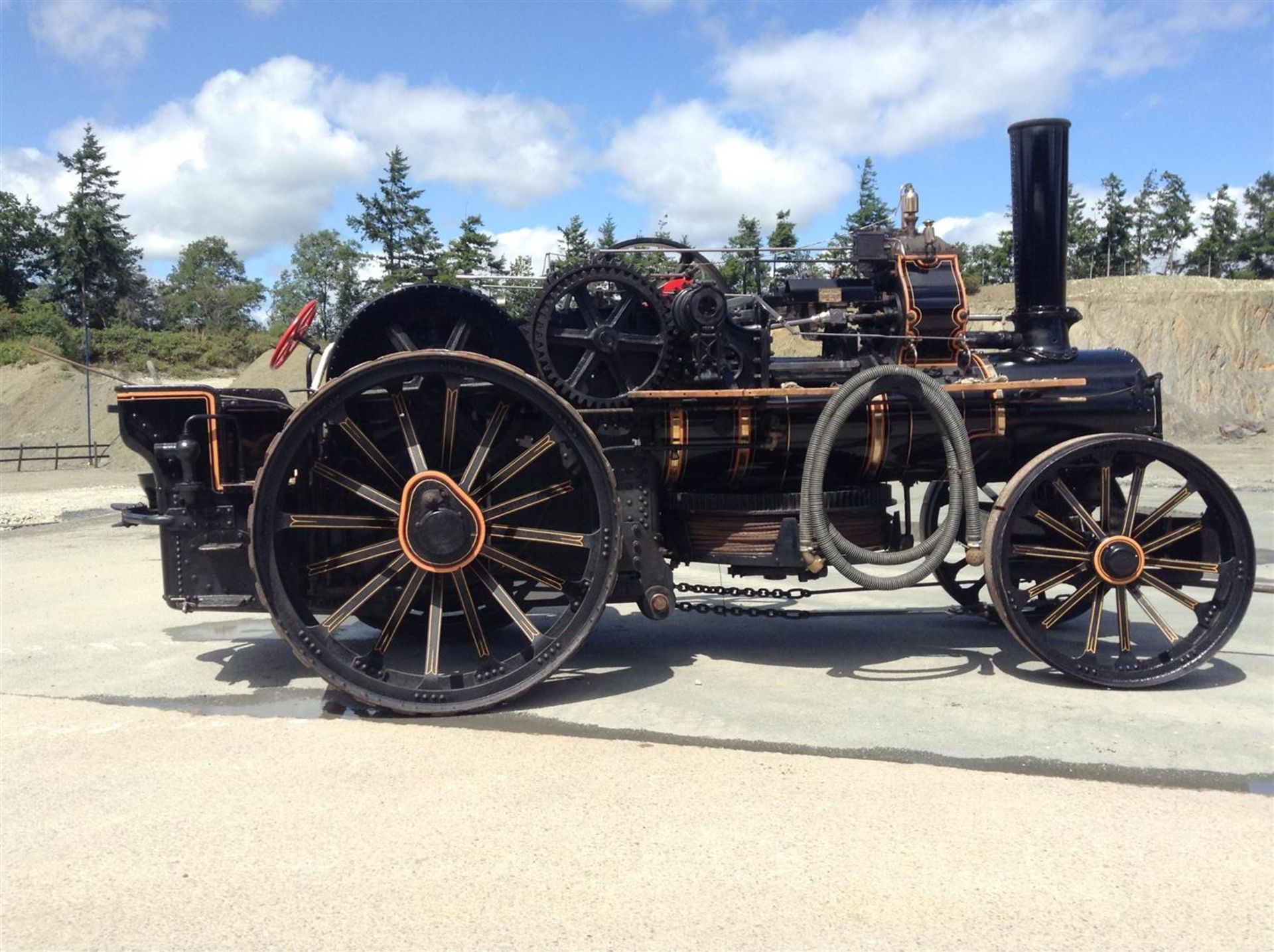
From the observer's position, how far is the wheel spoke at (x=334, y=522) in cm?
530

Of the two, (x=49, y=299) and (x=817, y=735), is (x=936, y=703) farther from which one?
(x=49, y=299)

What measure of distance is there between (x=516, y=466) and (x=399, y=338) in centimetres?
98

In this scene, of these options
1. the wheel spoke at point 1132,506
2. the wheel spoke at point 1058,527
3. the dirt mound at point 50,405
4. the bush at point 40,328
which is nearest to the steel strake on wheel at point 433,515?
the wheel spoke at point 1058,527

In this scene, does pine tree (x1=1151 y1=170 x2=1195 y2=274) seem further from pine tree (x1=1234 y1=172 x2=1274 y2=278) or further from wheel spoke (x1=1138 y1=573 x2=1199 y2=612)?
wheel spoke (x1=1138 y1=573 x2=1199 y2=612)

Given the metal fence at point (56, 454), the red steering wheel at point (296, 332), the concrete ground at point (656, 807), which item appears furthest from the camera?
the metal fence at point (56, 454)

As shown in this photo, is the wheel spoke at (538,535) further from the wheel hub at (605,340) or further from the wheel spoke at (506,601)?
the wheel hub at (605,340)

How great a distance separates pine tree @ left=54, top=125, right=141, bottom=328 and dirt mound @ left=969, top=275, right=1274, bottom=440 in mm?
54857

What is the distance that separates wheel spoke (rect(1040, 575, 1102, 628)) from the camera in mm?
5918

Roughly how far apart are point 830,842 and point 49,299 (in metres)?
71.4

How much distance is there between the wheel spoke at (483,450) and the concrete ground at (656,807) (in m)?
1.25

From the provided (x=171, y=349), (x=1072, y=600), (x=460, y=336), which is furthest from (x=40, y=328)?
(x=1072, y=600)

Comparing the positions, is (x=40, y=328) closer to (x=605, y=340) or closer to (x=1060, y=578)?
(x=605, y=340)

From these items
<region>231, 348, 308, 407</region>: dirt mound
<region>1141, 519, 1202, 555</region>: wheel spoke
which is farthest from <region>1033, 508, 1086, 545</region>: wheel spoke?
<region>231, 348, 308, 407</region>: dirt mound

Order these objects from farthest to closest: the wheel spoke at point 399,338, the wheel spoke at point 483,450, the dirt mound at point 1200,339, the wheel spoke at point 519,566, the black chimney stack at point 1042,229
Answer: the dirt mound at point 1200,339, the black chimney stack at point 1042,229, the wheel spoke at point 399,338, the wheel spoke at point 519,566, the wheel spoke at point 483,450
